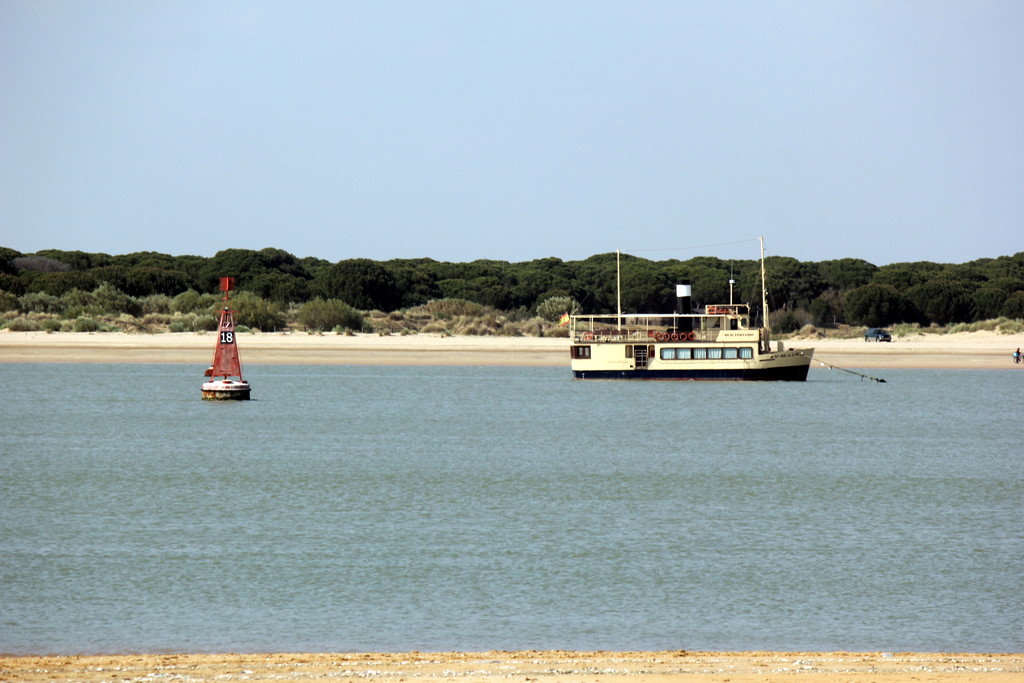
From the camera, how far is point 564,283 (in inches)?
4505

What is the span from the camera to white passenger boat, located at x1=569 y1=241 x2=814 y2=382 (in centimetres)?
6338

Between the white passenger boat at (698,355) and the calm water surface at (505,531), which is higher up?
the white passenger boat at (698,355)

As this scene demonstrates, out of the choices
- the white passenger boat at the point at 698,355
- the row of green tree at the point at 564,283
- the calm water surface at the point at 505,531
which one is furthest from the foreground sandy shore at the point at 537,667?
the row of green tree at the point at 564,283

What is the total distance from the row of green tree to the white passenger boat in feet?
98.7

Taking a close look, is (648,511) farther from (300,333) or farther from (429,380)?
(300,333)

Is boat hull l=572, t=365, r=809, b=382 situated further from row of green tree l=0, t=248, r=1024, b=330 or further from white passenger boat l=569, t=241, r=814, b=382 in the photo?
row of green tree l=0, t=248, r=1024, b=330

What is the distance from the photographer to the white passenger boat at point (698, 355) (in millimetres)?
63375

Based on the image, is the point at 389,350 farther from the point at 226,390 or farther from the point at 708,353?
the point at 226,390

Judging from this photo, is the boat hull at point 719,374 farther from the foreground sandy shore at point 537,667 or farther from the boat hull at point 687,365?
the foreground sandy shore at point 537,667

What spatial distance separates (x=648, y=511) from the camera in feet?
82.1

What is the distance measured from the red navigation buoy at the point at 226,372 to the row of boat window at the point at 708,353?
22.8 metres

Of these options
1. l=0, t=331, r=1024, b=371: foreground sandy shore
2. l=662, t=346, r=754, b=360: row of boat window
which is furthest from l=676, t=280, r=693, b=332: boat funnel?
l=0, t=331, r=1024, b=371: foreground sandy shore

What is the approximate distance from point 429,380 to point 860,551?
48712mm

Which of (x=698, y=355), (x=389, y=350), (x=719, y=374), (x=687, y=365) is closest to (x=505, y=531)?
(x=719, y=374)
